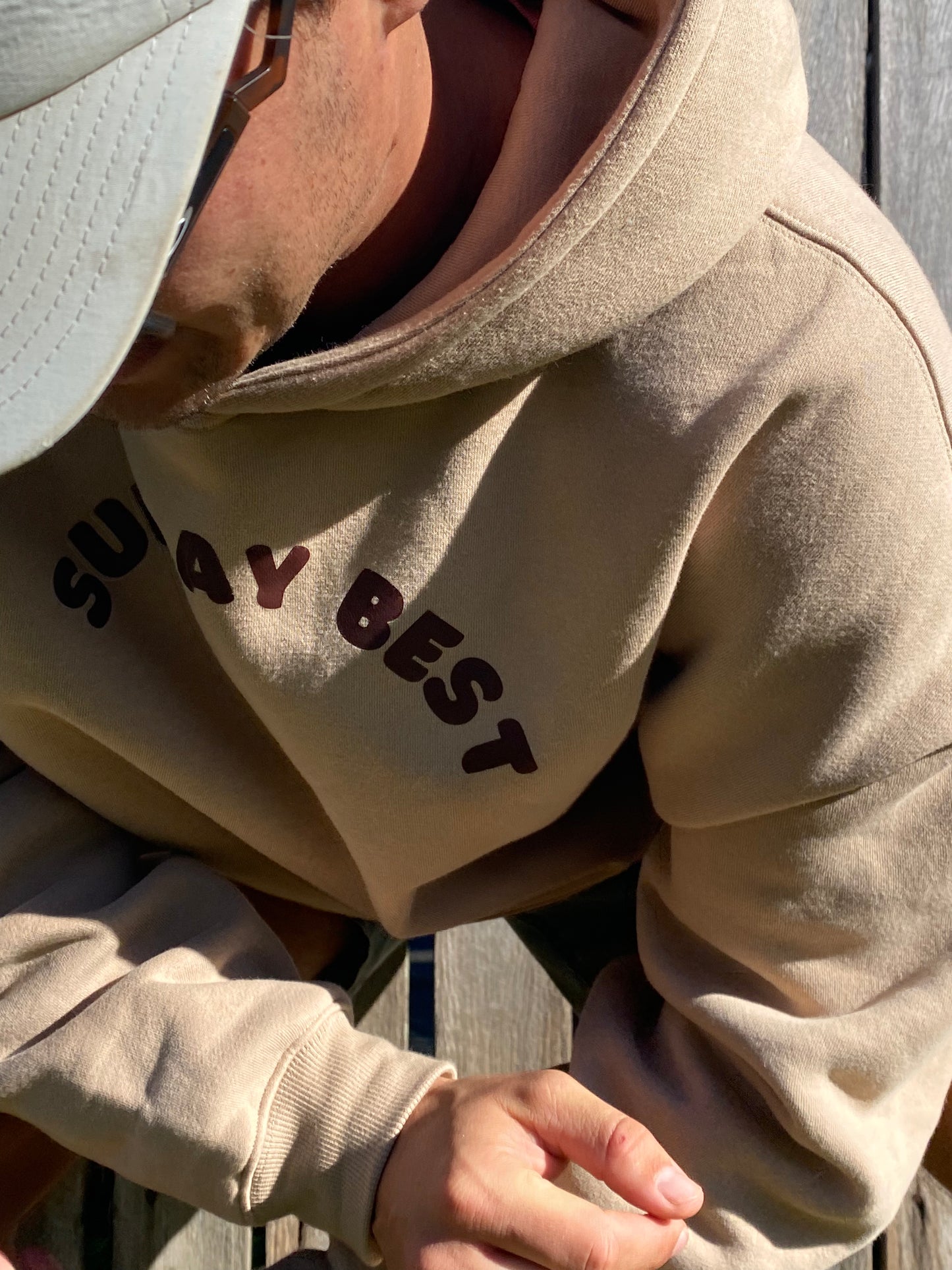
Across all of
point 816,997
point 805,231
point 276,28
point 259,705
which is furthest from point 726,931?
point 276,28

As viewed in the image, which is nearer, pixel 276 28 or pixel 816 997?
pixel 276 28

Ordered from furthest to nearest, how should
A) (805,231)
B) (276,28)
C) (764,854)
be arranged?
(764,854), (805,231), (276,28)

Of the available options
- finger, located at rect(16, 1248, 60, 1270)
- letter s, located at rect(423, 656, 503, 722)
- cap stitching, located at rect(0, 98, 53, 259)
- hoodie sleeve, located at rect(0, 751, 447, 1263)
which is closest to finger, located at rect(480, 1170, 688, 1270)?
hoodie sleeve, located at rect(0, 751, 447, 1263)

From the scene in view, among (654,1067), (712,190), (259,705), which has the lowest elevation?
(654,1067)

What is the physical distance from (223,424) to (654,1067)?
0.55 meters

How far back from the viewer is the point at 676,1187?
0.75 meters

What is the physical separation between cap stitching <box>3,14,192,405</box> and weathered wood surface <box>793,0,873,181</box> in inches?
41.6

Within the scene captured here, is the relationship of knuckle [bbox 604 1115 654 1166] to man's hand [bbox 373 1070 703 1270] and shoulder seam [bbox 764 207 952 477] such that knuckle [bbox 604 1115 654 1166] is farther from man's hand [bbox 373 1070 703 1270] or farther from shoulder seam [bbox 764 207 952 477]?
shoulder seam [bbox 764 207 952 477]

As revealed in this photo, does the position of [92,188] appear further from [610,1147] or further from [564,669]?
[610,1147]

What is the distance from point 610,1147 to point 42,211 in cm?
60

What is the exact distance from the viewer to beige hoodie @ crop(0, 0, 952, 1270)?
27.5 inches

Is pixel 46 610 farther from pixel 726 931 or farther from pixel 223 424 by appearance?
pixel 726 931

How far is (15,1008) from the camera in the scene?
3.00 feet

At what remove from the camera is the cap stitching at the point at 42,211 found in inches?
21.4
